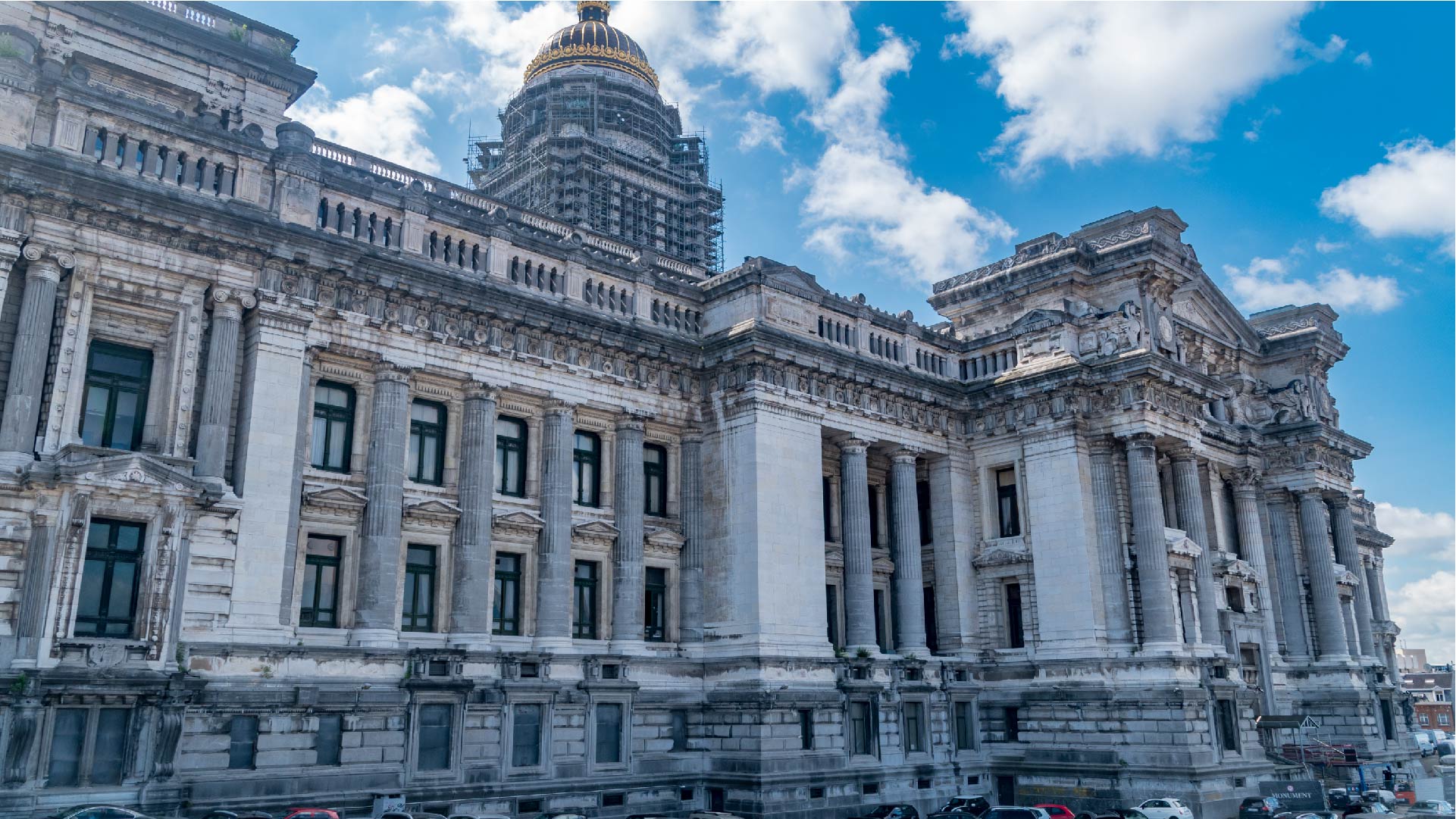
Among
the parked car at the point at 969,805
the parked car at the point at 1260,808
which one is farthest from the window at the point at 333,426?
the parked car at the point at 1260,808

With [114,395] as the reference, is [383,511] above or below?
below

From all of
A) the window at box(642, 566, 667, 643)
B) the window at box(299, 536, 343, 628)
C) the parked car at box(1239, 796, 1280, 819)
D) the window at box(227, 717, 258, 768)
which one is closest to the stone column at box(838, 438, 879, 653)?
the window at box(642, 566, 667, 643)

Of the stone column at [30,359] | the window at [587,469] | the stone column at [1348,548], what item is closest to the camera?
the stone column at [30,359]

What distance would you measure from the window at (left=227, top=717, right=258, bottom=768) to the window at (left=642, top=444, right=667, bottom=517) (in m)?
16.8

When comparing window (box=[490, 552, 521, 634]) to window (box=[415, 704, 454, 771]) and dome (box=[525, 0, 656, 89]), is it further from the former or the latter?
dome (box=[525, 0, 656, 89])

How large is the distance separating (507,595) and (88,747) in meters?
13.8

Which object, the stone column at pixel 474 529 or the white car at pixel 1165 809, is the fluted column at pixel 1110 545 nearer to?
the white car at pixel 1165 809

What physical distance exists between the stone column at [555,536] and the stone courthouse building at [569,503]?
14 cm

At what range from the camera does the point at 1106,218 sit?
55.4 meters

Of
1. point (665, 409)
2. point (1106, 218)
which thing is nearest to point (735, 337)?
point (665, 409)

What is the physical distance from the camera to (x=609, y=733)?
39.5 meters

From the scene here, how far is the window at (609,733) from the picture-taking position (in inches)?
1542

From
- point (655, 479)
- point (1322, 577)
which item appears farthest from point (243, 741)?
point (1322, 577)

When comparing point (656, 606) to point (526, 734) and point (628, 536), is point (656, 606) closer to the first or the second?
point (628, 536)
